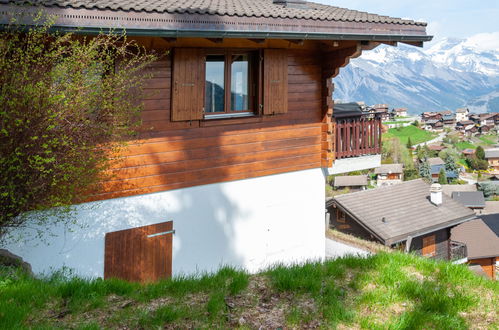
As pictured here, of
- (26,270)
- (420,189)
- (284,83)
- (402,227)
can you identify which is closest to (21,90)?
(26,270)

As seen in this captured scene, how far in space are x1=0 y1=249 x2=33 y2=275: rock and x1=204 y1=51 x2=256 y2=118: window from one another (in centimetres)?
334

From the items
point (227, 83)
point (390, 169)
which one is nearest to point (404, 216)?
point (227, 83)

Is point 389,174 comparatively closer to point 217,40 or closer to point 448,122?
point 217,40

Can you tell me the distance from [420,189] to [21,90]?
944 inches

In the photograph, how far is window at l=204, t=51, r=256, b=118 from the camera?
22.8 ft

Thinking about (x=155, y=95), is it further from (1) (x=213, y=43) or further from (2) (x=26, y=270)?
(2) (x=26, y=270)

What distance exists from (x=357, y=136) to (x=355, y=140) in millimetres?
97

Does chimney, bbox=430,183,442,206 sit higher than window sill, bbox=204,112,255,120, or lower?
lower

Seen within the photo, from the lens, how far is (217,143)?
277 inches

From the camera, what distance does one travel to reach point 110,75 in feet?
17.8

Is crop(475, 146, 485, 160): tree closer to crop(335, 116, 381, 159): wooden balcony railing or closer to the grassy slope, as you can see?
crop(335, 116, 381, 159): wooden balcony railing

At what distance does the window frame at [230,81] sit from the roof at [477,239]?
25.5 metres

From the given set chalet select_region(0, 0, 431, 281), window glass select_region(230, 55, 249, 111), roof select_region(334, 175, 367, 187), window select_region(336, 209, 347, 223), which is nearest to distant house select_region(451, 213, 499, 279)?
Result: window select_region(336, 209, 347, 223)

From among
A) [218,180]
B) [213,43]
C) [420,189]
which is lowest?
[420,189]
